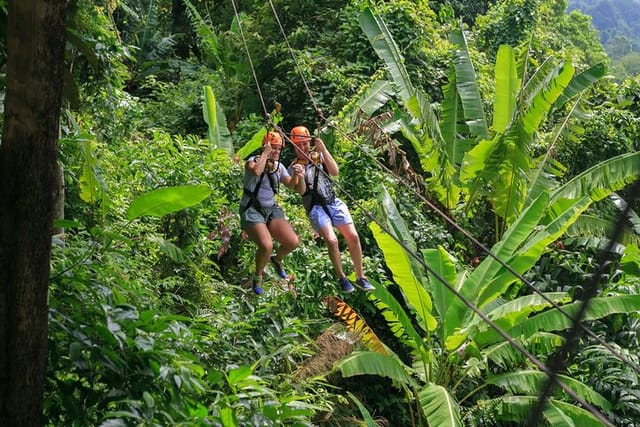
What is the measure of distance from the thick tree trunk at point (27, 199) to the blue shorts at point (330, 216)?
249cm

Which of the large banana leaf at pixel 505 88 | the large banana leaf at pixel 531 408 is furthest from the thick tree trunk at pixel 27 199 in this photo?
the large banana leaf at pixel 505 88

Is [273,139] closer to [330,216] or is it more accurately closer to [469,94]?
[330,216]

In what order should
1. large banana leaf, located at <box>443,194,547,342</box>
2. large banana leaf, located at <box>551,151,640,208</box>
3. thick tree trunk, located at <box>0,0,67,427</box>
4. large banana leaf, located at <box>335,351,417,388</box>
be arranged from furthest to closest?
1. large banana leaf, located at <box>551,151,640,208</box>
2. large banana leaf, located at <box>443,194,547,342</box>
3. large banana leaf, located at <box>335,351,417,388</box>
4. thick tree trunk, located at <box>0,0,67,427</box>

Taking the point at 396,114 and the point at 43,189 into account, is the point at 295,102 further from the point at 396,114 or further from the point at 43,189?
the point at 43,189

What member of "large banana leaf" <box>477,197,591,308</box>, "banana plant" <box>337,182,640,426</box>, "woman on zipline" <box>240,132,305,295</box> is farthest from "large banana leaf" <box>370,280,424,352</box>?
"woman on zipline" <box>240,132,305,295</box>

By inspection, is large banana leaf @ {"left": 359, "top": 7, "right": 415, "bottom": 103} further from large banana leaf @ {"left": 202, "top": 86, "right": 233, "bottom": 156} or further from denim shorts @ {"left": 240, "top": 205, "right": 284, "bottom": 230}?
denim shorts @ {"left": 240, "top": 205, "right": 284, "bottom": 230}

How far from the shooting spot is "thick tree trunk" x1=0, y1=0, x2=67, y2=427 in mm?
3193

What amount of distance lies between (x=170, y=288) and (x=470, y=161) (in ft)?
11.6

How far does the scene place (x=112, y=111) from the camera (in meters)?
7.66

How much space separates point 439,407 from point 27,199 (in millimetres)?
4031

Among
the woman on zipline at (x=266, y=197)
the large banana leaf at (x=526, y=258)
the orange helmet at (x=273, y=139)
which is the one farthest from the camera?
the large banana leaf at (x=526, y=258)

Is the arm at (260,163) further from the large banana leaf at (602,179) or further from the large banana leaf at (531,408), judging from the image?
the large banana leaf at (602,179)

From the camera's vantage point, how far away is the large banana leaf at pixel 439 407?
20.3 feet

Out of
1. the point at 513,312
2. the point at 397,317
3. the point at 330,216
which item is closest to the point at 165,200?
the point at 330,216
